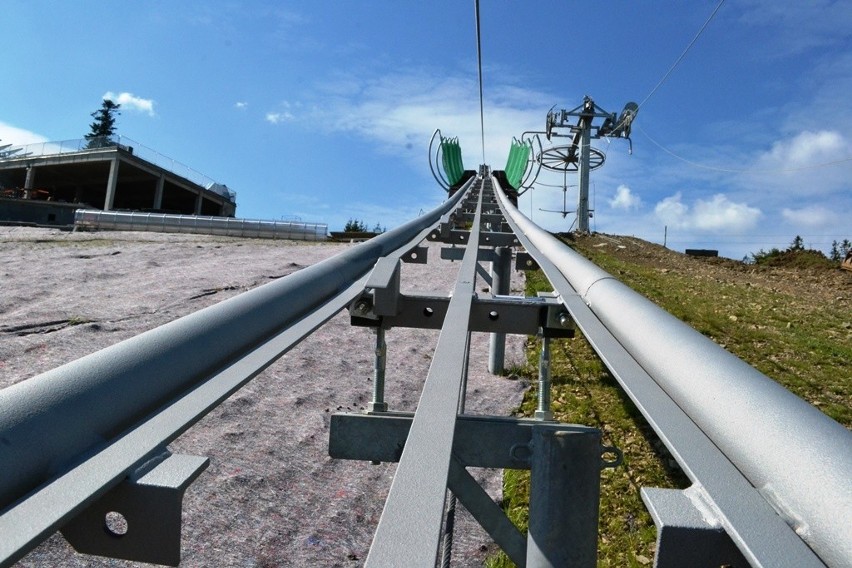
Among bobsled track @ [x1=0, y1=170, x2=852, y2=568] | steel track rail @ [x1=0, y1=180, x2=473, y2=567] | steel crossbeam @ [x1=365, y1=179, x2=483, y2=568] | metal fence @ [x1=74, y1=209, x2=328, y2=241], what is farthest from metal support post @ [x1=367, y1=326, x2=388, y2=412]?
metal fence @ [x1=74, y1=209, x2=328, y2=241]

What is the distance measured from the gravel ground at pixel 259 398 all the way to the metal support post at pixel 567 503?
2560 millimetres

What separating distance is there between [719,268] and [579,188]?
11212mm

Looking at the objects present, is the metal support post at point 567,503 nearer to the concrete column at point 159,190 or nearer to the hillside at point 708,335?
the hillside at point 708,335

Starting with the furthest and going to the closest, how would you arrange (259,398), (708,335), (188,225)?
(188,225), (708,335), (259,398)

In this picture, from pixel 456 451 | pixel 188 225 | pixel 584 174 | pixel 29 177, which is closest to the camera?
pixel 456 451

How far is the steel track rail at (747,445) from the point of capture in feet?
2.40

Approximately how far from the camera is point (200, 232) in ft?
63.5

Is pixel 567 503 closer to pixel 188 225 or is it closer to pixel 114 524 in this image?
pixel 114 524

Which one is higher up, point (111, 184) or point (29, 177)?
point (29, 177)

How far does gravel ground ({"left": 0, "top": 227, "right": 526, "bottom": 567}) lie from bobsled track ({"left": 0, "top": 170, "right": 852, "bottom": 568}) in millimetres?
2506

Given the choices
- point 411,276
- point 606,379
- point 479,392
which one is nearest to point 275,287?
point 479,392

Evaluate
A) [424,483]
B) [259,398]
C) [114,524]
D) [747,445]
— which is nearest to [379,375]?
[114,524]

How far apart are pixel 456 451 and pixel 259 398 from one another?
3.86 metres

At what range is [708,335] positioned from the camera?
289 inches
